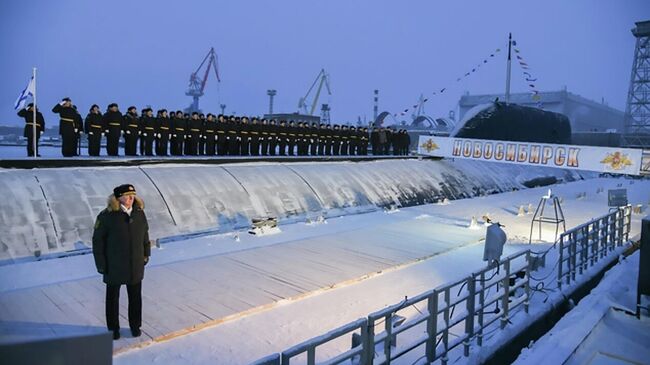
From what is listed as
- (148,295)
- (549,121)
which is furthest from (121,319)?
(549,121)

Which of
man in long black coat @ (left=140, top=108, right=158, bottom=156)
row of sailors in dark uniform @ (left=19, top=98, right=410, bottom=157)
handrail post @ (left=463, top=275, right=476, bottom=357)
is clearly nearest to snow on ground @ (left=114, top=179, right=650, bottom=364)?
handrail post @ (left=463, top=275, right=476, bottom=357)

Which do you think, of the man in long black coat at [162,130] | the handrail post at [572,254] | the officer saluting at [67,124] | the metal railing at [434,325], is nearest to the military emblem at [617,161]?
the metal railing at [434,325]

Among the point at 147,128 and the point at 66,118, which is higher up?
the point at 66,118

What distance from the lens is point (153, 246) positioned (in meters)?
9.60

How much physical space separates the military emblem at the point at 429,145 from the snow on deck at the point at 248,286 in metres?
10.00

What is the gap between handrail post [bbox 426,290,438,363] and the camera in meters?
4.68

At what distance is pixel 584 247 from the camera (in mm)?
8641

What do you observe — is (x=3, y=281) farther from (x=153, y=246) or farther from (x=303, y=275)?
(x=303, y=275)

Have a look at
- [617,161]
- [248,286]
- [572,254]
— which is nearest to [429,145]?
[617,161]

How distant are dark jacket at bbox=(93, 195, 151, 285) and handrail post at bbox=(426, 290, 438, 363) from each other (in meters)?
3.03

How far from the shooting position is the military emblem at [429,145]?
2168cm

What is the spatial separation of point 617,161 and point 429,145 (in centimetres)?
765

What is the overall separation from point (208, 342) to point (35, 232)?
5208 millimetres

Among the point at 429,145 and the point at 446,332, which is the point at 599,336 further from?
the point at 429,145
